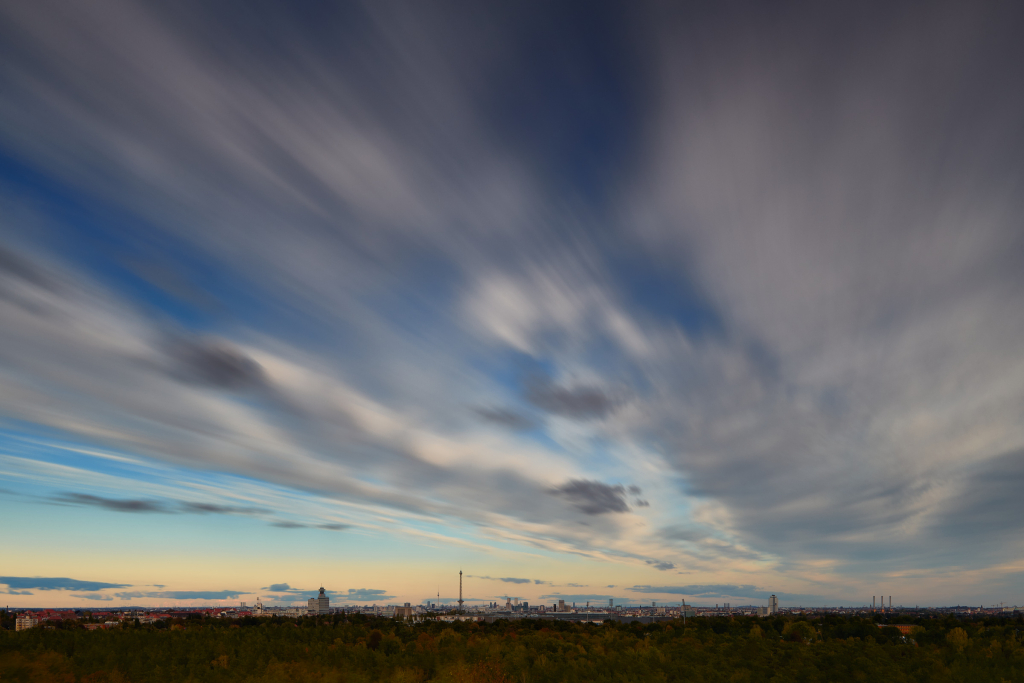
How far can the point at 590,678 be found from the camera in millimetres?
33062

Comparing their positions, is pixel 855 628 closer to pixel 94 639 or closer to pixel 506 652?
pixel 506 652

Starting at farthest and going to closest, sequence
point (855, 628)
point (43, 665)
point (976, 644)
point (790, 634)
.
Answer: point (855, 628) < point (790, 634) < point (976, 644) < point (43, 665)

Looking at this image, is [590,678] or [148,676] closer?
[590,678]

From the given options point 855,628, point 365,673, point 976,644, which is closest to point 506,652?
point 365,673

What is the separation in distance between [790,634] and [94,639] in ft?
227

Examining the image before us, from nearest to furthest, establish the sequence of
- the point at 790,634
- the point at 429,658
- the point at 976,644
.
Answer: the point at 976,644, the point at 429,658, the point at 790,634

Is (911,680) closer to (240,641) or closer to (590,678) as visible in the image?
(590,678)

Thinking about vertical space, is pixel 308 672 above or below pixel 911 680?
below

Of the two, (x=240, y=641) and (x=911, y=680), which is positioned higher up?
(x=911, y=680)

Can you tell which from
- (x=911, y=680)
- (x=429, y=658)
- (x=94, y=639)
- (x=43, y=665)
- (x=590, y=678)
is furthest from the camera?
(x=94, y=639)

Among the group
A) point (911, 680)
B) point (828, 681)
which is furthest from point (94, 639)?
point (911, 680)

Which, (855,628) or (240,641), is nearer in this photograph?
(240,641)

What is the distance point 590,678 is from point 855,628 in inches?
2090

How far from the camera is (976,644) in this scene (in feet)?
131
